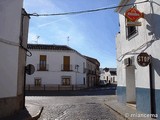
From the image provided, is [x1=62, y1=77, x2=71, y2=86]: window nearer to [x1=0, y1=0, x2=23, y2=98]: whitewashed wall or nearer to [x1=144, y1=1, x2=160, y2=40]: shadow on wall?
[x1=0, y1=0, x2=23, y2=98]: whitewashed wall

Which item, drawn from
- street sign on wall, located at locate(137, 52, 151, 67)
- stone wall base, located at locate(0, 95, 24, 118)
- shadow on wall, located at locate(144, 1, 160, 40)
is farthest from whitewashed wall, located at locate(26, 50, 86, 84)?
street sign on wall, located at locate(137, 52, 151, 67)

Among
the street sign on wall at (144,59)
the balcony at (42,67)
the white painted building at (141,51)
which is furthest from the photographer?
the balcony at (42,67)

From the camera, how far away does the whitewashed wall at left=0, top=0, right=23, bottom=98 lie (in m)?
9.76

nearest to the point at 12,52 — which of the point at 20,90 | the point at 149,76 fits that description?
the point at 20,90

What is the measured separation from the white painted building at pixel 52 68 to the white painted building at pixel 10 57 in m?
26.0

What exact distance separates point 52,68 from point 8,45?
28343 millimetres

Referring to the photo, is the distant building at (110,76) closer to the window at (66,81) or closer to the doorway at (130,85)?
the window at (66,81)

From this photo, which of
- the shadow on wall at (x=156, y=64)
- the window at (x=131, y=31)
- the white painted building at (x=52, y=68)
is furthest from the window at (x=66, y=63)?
the shadow on wall at (x=156, y=64)

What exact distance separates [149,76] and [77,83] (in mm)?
31042

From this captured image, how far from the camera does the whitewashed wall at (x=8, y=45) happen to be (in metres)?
9.76

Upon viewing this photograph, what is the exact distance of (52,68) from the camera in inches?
1516

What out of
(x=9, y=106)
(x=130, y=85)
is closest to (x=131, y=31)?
(x=130, y=85)

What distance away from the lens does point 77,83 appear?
133ft

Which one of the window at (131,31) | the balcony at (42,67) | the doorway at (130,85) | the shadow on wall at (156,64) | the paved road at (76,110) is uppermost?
the window at (131,31)
